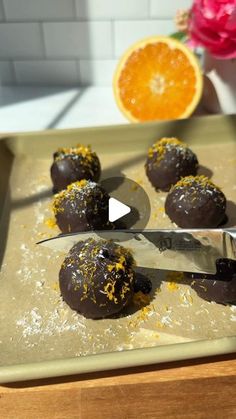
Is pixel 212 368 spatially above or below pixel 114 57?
below

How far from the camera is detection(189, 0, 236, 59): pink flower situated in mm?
1138

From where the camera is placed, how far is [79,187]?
1034 mm

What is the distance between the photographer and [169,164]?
1114 mm

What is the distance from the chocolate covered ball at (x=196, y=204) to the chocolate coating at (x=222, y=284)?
0.16 metres

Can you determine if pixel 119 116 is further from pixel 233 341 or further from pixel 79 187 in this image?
pixel 233 341

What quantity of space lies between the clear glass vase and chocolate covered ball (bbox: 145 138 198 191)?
0.27 m

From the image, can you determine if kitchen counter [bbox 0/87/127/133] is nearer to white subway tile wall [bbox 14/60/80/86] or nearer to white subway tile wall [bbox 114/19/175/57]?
white subway tile wall [bbox 14/60/80/86]

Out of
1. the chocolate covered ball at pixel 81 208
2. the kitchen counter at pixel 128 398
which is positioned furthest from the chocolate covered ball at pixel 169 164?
the kitchen counter at pixel 128 398

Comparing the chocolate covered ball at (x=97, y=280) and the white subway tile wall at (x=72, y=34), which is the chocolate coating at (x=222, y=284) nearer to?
the chocolate covered ball at (x=97, y=280)

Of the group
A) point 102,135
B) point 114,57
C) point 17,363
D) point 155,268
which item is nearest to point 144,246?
point 155,268

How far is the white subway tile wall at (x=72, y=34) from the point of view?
56.9 inches

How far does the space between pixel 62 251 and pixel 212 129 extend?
22.5 inches

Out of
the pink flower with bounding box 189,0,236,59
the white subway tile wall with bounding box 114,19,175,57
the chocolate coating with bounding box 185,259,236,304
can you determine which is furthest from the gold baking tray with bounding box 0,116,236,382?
the white subway tile wall with bounding box 114,19,175,57

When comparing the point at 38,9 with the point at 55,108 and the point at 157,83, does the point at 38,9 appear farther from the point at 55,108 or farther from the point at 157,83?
the point at 157,83
